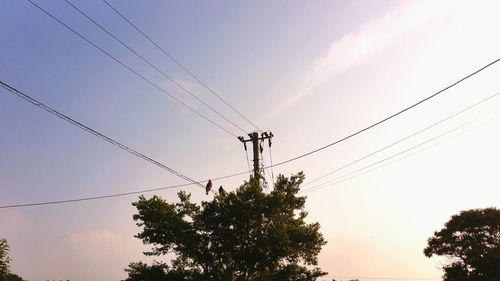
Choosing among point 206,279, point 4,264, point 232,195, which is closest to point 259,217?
point 232,195

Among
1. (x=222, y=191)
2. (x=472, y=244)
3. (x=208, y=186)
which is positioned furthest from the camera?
(x=472, y=244)

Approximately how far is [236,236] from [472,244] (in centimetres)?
2421

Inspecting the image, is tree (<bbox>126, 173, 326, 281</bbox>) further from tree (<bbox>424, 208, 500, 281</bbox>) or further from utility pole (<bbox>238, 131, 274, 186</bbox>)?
tree (<bbox>424, 208, 500, 281</bbox>)

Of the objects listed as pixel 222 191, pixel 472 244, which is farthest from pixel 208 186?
pixel 472 244

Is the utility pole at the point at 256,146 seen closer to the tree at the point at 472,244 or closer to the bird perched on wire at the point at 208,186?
the bird perched on wire at the point at 208,186

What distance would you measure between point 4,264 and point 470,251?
35.9 m

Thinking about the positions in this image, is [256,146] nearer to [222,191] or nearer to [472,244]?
[222,191]

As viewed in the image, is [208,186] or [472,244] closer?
[208,186]

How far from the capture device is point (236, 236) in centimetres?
2417

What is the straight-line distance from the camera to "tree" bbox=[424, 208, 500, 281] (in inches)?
1304

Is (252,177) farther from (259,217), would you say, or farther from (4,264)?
(4,264)

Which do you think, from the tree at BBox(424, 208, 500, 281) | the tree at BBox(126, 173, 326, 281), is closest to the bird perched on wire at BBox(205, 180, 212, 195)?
the tree at BBox(126, 173, 326, 281)

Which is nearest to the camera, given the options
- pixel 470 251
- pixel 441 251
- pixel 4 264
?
pixel 4 264

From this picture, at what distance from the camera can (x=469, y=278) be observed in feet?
113
